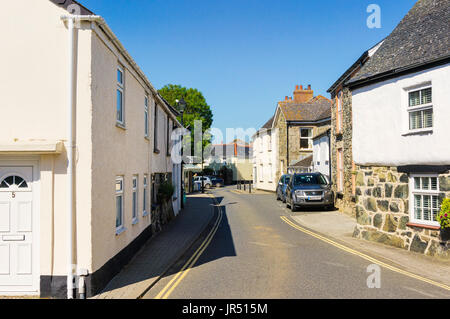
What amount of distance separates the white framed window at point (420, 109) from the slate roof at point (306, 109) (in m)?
24.0

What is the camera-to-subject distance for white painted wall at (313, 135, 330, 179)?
2535 centimetres

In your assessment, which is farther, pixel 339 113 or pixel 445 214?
pixel 339 113

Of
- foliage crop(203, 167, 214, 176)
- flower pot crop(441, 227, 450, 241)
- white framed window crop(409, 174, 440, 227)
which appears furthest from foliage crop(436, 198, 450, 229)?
foliage crop(203, 167, 214, 176)

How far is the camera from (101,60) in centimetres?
813

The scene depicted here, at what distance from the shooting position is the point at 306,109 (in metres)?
37.7

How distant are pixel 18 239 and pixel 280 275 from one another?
5525 mm

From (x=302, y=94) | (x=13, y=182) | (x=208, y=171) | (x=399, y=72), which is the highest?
(x=302, y=94)

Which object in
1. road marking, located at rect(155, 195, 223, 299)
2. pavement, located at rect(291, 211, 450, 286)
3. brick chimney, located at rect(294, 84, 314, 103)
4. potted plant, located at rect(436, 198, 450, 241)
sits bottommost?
road marking, located at rect(155, 195, 223, 299)

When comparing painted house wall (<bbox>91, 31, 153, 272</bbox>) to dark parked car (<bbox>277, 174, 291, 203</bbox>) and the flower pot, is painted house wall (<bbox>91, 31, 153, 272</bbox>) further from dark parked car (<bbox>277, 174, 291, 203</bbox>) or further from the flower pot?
dark parked car (<bbox>277, 174, 291, 203</bbox>)

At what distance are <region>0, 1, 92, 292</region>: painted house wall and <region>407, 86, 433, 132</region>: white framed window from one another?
9033 millimetres

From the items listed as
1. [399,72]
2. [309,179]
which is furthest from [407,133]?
[309,179]

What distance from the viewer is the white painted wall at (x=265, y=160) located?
3994 cm

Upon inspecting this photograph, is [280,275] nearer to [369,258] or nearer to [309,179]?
[369,258]

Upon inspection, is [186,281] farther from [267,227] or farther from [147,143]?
[267,227]
